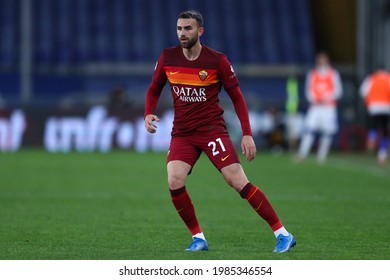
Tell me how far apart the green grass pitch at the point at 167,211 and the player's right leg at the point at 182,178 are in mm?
185

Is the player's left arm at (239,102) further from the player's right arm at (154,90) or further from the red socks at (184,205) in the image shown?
the red socks at (184,205)

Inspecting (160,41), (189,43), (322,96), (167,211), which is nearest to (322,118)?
(322,96)

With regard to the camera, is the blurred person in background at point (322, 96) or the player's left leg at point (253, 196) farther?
the blurred person in background at point (322, 96)

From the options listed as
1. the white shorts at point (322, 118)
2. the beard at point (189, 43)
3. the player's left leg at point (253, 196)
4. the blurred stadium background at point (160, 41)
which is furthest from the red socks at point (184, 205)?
the blurred stadium background at point (160, 41)

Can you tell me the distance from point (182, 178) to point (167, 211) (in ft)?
13.9

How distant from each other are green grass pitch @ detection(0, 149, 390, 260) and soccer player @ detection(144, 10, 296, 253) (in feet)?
1.30

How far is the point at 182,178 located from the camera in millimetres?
9508

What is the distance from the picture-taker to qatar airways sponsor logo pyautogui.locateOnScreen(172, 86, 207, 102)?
9.52m

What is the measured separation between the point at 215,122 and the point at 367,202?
5940 mm

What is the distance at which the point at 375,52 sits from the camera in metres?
31.6

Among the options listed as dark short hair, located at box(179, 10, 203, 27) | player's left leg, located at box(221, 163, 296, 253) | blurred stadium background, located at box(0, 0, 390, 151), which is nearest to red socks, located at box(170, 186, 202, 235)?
player's left leg, located at box(221, 163, 296, 253)

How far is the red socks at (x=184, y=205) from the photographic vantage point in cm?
956
